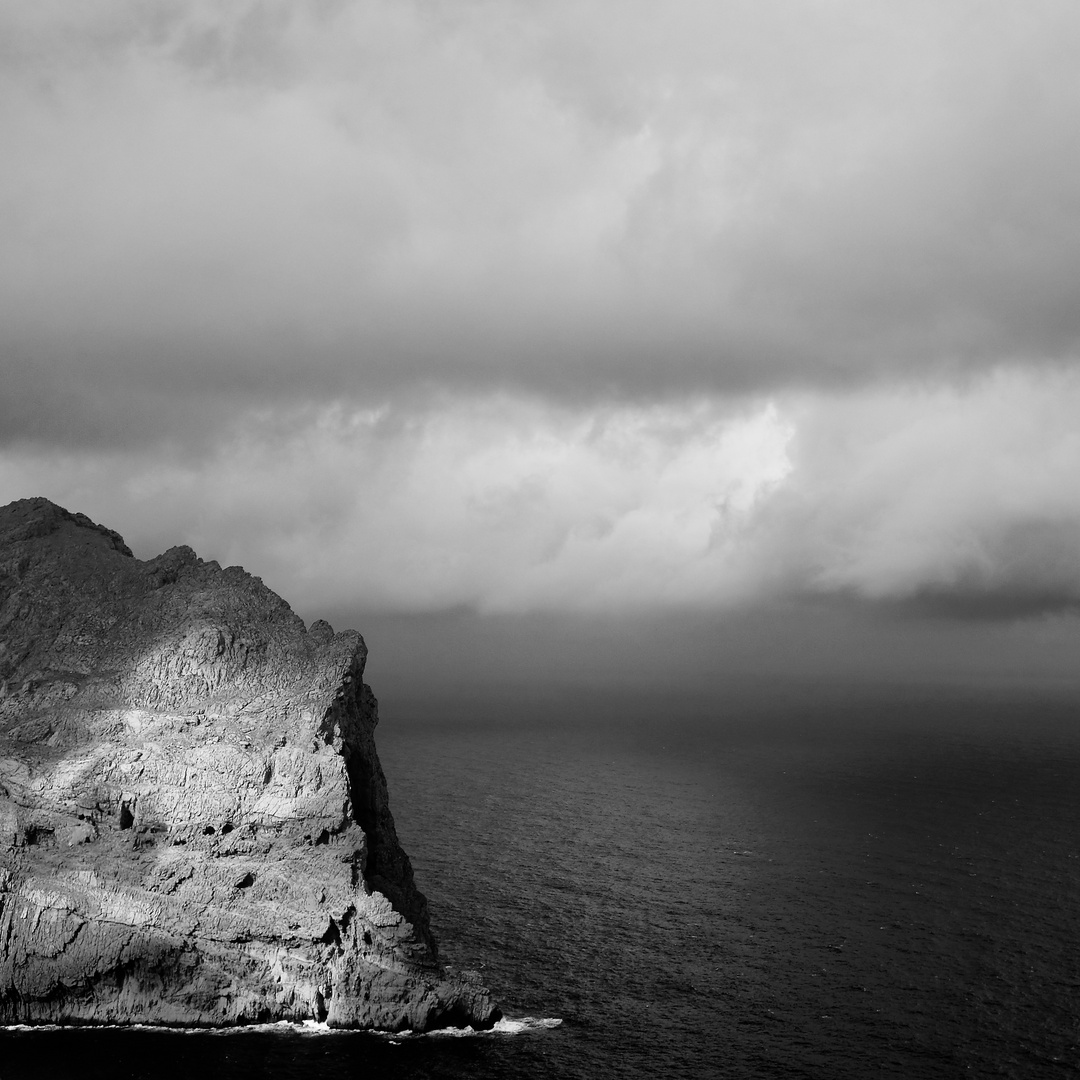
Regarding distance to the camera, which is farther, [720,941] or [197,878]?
[720,941]

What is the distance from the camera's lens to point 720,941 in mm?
69250

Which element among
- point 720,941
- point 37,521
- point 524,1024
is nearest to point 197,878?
point 524,1024

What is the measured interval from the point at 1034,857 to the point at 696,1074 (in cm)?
6054

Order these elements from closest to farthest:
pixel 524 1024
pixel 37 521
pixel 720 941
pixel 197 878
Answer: pixel 197 878 < pixel 524 1024 < pixel 37 521 < pixel 720 941

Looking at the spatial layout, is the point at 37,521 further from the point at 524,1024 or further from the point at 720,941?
the point at 720,941

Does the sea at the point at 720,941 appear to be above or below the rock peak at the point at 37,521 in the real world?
below

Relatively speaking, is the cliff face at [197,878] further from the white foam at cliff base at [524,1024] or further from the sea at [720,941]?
the sea at [720,941]

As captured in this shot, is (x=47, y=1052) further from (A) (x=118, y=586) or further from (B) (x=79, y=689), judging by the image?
(A) (x=118, y=586)

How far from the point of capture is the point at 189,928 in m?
51.8

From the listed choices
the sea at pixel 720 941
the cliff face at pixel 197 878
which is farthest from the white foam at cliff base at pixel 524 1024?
the cliff face at pixel 197 878

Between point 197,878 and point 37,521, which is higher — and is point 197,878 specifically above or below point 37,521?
below

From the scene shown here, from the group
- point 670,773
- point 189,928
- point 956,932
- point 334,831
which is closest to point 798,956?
point 956,932

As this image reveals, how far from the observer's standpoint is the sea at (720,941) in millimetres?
50438

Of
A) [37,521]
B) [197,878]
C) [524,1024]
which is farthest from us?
[37,521]
